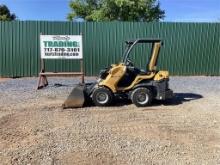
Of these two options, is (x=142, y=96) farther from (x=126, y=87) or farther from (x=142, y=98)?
(x=126, y=87)

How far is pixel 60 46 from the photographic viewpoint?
1491 cm

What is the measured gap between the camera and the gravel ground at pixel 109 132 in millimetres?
6742

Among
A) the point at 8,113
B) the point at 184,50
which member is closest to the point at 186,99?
the point at 8,113

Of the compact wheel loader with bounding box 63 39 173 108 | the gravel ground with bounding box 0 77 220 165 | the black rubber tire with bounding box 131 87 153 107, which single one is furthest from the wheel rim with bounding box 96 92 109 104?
the black rubber tire with bounding box 131 87 153 107

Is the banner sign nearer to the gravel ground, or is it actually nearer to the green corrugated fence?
the gravel ground

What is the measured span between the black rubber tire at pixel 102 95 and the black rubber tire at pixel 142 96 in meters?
0.57

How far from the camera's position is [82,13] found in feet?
142

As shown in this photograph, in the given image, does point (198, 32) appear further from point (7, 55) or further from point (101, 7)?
point (101, 7)

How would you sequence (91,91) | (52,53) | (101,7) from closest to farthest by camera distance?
(91,91)
(52,53)
(101,7)

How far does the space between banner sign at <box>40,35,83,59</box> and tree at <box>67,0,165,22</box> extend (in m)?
23.2

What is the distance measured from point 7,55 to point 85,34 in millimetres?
3092

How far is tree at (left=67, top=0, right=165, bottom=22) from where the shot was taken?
127 feet

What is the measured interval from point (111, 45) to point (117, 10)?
21.5m

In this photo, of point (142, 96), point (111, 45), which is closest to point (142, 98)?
point (142, 96)
